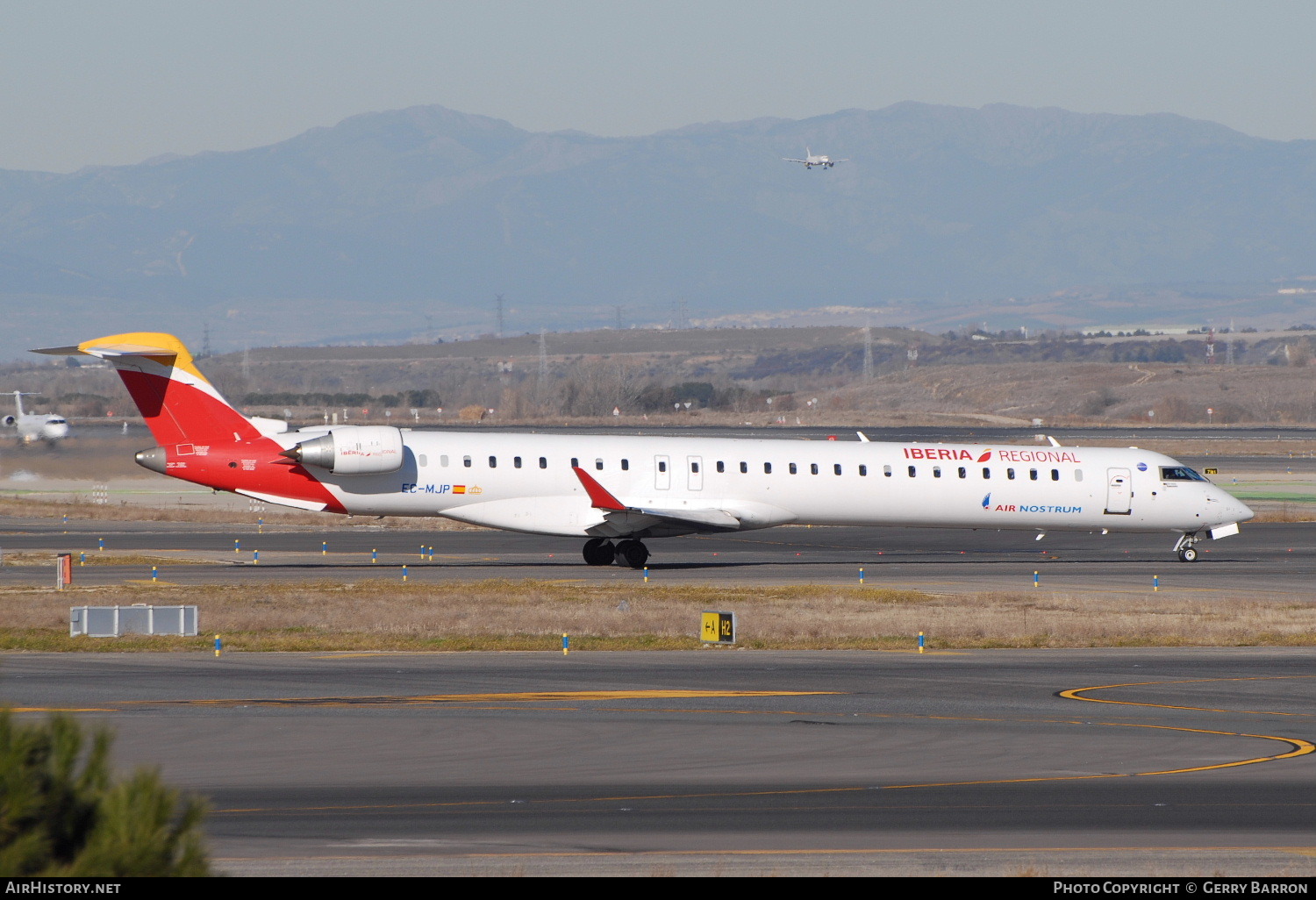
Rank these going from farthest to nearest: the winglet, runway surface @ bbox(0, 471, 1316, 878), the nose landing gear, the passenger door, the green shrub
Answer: the nose landing gear < the passenger door < the winglet < runway surface @ bbox(0, 471, 1316, 878) < the green shrub

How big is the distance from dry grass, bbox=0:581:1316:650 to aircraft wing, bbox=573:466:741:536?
3136mm

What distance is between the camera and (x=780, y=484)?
3684 centimetres

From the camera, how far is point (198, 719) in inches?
698

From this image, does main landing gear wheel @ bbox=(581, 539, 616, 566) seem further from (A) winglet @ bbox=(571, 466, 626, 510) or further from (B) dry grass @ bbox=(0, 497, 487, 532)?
(B) dry grass @ bbox=(0, 497, 487, 532)

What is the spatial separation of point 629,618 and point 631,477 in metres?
9.37

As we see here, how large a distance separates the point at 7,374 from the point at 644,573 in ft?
553

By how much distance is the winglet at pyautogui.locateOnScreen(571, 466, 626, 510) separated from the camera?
34.9m

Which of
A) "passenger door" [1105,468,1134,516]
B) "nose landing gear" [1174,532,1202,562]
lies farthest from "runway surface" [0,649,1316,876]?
"nose landing gear" [1174,532,1202,562]

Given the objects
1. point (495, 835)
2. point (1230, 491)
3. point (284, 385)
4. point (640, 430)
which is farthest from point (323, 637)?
point (284, 385)

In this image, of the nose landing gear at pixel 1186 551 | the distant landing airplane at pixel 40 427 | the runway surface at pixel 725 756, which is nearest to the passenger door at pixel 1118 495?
the nose landing gear at pixel 1186 551

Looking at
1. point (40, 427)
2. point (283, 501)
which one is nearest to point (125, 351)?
point (283, 501)

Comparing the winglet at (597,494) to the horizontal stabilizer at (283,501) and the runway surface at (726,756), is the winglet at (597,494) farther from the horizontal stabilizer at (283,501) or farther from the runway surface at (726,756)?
the runway surface at (726,756)

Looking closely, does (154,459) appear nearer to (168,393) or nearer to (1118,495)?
(168,393)
